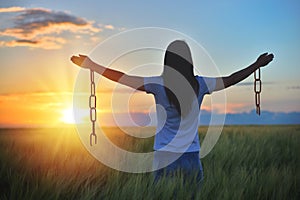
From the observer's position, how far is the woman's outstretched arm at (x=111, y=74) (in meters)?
3.63

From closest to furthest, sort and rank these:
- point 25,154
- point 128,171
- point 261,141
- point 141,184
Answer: point 141,184 < point 25,154 < point 128,171 < point 261,141

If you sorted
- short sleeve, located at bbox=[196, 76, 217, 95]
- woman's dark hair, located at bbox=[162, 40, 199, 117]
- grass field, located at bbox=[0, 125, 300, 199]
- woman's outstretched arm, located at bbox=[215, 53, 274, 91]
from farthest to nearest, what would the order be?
woman's outstretched arm, located at bbox=[215, 53, 274, 91] < short sleeve, located at bbox=[196, 76, 217, 95] < woman's dark hair, located at bbox=[162, 40, 199, 117] < grass field, located at bbox=[0, 125, 300, 199]

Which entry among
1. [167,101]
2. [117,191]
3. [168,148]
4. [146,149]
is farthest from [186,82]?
[146,149]

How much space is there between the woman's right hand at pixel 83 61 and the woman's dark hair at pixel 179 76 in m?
0.58

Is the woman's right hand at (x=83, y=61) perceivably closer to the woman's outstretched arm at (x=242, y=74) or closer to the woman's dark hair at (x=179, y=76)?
the woman's dark hair at (x=179, y=76)

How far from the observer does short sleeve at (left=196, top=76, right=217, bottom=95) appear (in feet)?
12.1

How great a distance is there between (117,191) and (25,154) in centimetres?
84

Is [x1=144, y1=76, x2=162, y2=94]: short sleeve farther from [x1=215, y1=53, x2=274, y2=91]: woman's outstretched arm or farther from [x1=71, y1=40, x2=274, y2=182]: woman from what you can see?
[x1=215, y1=53, x2=274, y2=91]: woman's outstretched arm

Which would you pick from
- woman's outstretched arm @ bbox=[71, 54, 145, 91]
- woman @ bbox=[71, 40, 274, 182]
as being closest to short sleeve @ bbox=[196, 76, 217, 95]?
woman @ bbox=[71, 40, 274, 182]

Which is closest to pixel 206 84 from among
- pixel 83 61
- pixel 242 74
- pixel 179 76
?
pixel 179 76

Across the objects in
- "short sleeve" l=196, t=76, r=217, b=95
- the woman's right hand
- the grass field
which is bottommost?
the grass field

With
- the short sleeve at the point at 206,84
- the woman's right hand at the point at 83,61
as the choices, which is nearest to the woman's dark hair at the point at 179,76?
the short sleeve at the point at 206,84

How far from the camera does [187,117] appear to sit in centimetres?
363

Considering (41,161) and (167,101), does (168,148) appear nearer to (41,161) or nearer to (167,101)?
(167,101)
